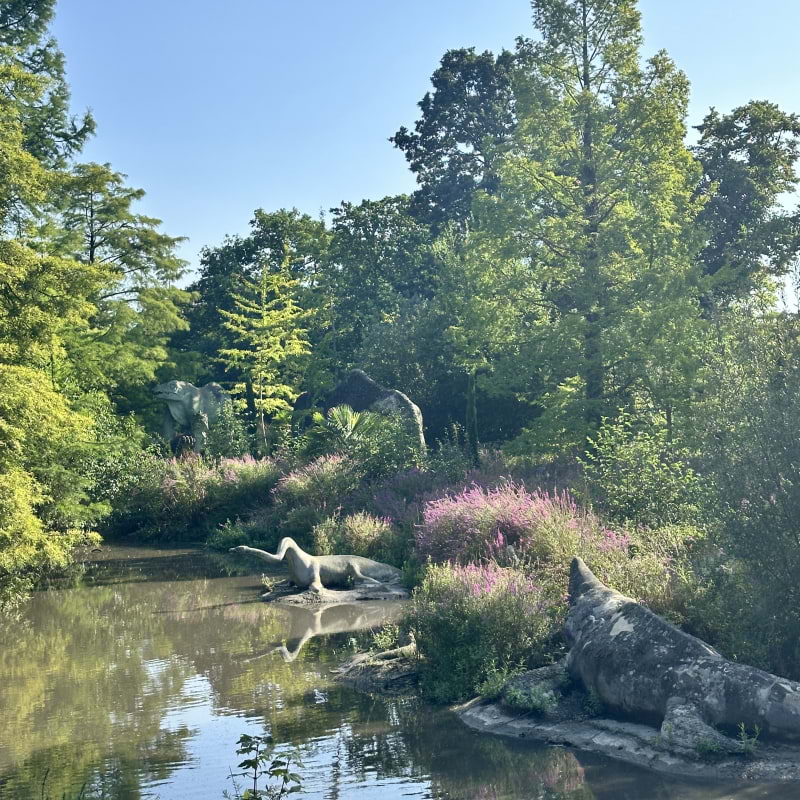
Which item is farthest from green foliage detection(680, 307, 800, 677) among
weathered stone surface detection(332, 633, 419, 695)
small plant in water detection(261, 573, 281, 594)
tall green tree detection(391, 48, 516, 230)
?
tall green tree detection(391, 48, 516, 230)

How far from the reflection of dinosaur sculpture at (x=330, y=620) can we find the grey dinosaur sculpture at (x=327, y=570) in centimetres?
91

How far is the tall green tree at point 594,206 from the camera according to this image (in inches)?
760

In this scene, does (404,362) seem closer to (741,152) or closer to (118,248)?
(118,248)

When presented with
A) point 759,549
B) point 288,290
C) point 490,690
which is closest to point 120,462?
point 288,290

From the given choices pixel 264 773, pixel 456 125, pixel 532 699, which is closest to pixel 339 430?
pixel 532 699

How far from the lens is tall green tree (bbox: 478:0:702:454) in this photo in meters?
19.3

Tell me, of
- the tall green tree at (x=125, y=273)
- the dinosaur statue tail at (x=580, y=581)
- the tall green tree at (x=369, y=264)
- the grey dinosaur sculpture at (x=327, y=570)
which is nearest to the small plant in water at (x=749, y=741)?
the dinosaur statue tail at (x=580, y=581)

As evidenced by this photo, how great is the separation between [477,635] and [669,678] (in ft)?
8.08

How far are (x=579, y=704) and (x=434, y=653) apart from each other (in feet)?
5.97

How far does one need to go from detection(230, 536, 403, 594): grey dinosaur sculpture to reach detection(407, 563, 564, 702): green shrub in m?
6.00

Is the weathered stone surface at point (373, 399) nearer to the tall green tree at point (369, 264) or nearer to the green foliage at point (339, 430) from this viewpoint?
the green foliage at point (339, 430)

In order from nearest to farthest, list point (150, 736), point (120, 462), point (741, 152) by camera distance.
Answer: point (150, 736) → point (120, 462) → point (741, 152)

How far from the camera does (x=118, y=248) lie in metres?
31.4

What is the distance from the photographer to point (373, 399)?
28.8m
